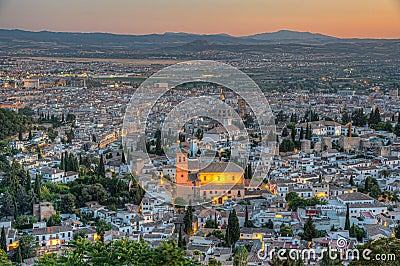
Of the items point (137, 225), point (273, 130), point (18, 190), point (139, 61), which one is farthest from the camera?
point (139, 61)

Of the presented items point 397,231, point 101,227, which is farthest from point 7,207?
point 397,231

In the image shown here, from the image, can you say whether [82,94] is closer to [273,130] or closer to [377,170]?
[273,130]

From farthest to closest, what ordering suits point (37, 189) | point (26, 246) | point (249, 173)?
point (249, 173), point (37, 189), point (26, 246)

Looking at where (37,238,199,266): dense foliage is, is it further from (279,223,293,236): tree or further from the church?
the church

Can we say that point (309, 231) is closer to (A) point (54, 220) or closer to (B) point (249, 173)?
(B) point (249, 173)

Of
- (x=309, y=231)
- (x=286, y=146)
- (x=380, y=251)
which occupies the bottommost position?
(x=309, y=231)

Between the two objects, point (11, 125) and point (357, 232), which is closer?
point (357, 232)

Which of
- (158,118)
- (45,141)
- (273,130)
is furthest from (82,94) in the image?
(273,130)

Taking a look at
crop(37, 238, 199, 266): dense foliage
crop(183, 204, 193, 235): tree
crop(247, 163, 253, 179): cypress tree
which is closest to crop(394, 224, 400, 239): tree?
crop(183, 204, 193, 235): tree

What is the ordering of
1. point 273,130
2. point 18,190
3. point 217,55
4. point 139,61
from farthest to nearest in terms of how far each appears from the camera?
1. point 139,61
2. point 217,55
3. point 273,130
4. point 18,190

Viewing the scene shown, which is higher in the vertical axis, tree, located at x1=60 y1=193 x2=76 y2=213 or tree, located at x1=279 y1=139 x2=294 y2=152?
tree, located at x1=279 y1=139 x2=294 y2=152

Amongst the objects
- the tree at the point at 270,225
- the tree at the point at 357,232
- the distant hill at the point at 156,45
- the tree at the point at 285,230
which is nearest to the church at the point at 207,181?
the tree at the point at 270,225
